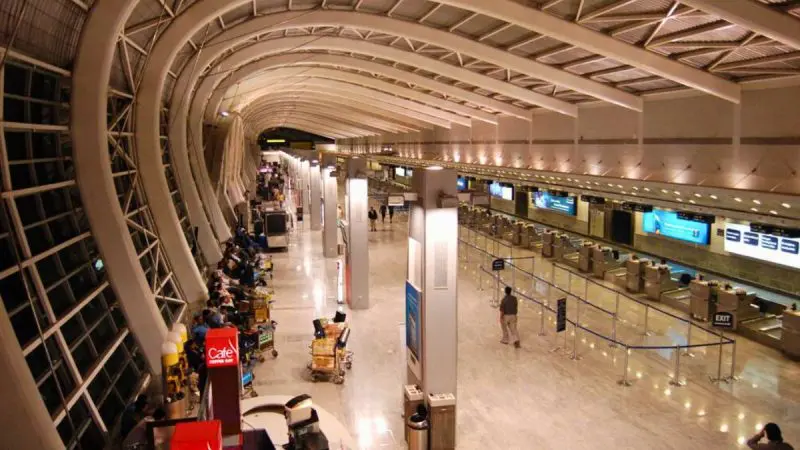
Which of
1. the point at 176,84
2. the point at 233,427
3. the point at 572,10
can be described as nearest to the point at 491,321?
the point at 572,10

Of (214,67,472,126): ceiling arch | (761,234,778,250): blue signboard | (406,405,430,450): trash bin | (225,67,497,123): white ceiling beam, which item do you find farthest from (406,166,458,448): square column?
(214,67,472,126): ceiling arch

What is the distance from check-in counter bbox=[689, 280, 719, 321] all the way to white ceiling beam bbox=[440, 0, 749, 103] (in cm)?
444

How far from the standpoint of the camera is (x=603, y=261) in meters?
19.5

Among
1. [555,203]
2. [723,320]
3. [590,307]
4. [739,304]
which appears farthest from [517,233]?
Result: [723,320]

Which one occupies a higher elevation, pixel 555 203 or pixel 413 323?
pixel 555 203

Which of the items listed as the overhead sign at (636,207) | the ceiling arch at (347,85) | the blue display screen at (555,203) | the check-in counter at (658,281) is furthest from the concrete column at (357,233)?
the ceiling arch at (347,85)

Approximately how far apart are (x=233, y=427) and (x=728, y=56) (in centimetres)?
1132

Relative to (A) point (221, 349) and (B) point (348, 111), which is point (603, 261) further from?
(B) point (348, 111)

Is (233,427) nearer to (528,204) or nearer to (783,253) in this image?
(783,253)

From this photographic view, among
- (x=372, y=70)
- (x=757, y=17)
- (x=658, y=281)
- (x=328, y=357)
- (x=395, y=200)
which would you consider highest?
(x=372, y=70)

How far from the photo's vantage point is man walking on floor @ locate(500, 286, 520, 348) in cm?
1245

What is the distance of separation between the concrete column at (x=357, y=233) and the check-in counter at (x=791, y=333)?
9054 millimetres

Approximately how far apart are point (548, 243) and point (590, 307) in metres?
7.52

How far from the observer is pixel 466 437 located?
884 centimetres
